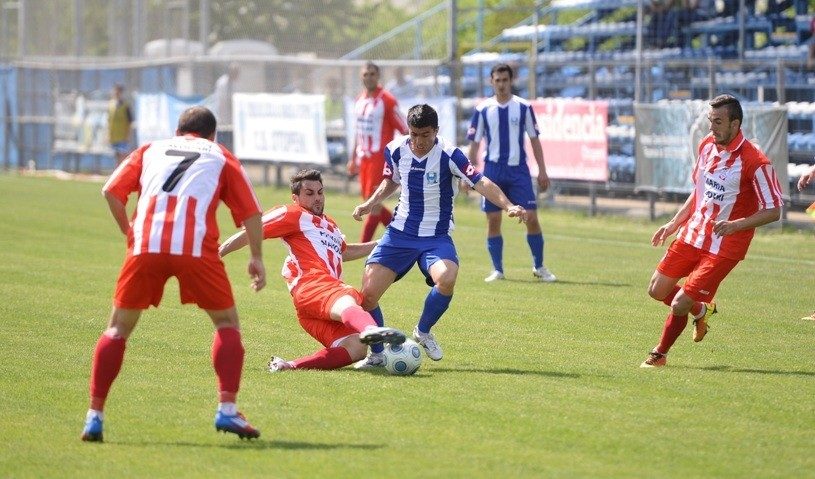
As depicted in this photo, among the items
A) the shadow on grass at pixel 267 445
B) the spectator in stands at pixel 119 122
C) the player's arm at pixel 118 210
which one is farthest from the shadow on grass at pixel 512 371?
the spectator in stands at pixel 119 122

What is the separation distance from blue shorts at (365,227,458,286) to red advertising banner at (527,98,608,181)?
11852mm

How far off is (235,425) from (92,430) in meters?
0.73

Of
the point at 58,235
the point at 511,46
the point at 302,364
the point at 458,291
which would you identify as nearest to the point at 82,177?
the point at 511,46

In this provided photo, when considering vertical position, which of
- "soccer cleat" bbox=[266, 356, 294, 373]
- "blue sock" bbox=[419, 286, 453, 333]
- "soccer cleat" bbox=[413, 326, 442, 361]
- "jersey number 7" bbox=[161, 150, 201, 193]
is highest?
"jersey number 7" bbox=[161, 150, 201, 193]

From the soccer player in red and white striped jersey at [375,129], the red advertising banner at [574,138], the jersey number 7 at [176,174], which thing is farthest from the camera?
the red advertising banner at [574,138]

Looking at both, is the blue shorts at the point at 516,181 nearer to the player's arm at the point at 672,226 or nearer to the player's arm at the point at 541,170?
the player's arm at the point at 541,170

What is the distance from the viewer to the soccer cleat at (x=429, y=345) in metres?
9.07

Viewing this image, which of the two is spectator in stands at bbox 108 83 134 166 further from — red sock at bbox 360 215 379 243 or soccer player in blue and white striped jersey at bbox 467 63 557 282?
soccer player in blue and white striped jersey at bbox 467 63 557 282

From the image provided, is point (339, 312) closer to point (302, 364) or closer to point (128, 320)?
point (302, 364)

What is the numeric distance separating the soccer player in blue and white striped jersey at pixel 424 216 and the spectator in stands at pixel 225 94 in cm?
1945

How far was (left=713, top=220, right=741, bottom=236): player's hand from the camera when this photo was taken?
879cm

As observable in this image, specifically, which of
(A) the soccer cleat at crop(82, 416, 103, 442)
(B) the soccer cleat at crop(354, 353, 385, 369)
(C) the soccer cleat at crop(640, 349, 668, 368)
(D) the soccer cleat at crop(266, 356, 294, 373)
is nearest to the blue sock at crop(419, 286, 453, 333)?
(B) the soccer cleat at crop(354, 353, 385, 369)

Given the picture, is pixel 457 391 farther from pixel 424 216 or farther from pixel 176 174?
pixel 176 174

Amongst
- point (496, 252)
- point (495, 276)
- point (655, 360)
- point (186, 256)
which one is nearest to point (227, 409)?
point (186, 256)
